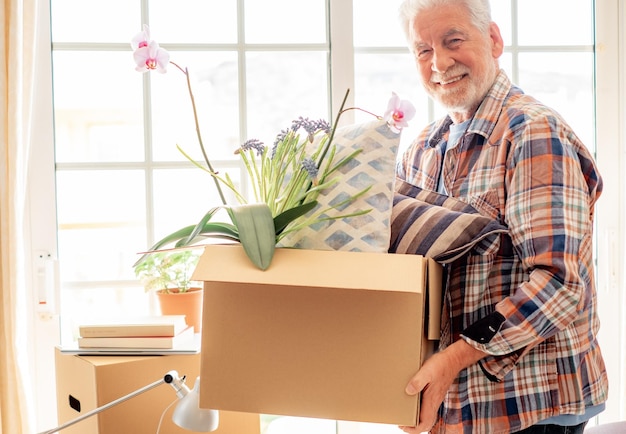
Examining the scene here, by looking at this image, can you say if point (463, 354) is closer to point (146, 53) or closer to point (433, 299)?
point (433, 299)

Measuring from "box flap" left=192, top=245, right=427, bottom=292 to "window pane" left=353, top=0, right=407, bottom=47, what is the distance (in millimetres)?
1420

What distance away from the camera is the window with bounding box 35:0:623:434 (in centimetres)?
221

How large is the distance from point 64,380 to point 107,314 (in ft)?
1.79

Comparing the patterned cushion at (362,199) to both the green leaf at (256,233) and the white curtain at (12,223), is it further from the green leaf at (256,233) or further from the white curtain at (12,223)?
the white curtain at (12,223)

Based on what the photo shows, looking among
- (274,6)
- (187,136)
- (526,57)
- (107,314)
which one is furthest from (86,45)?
(526,57)

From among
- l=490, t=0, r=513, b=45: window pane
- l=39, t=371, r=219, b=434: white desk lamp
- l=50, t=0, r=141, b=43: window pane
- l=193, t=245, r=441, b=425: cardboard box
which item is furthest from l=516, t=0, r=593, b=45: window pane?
l=39, t=371, r=219, b=434: white desk lamp

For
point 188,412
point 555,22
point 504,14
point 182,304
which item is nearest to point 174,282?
point 182,304

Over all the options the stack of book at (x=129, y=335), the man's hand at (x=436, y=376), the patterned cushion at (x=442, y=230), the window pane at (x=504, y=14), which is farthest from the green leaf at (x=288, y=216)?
the window pane at (x=504, y=14)

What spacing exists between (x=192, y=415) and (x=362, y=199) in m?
0.57

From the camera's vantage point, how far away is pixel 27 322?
7.09ft

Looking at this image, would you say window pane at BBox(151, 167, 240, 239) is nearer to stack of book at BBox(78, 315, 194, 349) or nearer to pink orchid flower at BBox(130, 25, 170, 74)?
stack of book at BBox(78, 315, 194, 349)

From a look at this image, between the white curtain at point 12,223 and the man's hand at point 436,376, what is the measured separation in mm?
1281

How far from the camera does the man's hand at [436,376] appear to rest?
107cm

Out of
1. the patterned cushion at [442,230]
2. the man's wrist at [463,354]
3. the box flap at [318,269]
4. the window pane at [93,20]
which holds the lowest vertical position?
Result: the man's wrist at [463,354]
